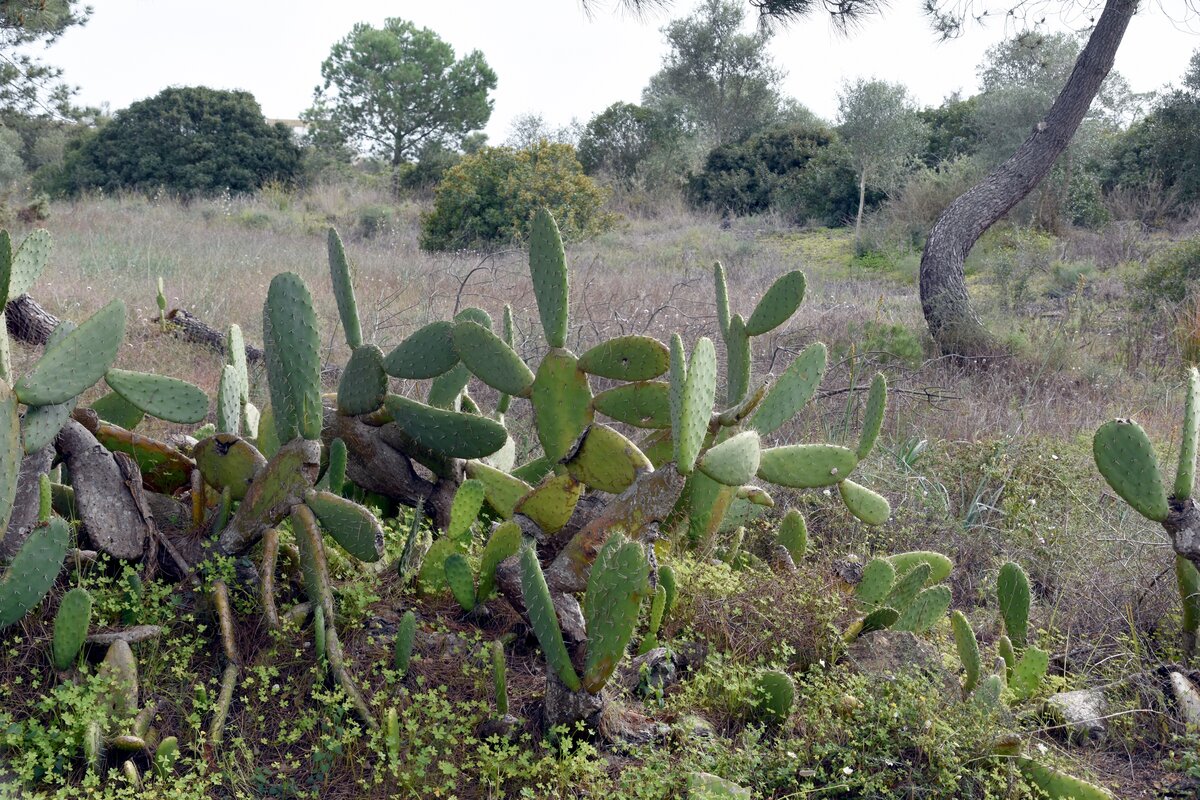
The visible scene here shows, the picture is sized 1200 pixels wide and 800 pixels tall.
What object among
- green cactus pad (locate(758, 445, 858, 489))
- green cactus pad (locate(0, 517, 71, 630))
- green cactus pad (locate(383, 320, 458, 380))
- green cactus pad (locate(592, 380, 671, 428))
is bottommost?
green cactus pad (locate(0, 517, 71, 630))

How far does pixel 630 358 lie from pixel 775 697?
37.8 inches

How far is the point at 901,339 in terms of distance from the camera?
690 cm

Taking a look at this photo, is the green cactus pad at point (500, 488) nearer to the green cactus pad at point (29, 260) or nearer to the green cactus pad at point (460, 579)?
the green cactus pad at point (460, 579)

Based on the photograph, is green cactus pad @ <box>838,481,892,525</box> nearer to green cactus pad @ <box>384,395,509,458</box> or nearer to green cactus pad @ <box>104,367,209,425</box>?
green cactus pad @ <box>384,395,509,458</box>

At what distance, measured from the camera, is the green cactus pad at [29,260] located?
2631 mm

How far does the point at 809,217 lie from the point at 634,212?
3.25 m

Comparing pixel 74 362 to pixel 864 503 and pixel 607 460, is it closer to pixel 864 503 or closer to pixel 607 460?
pixel 607 460

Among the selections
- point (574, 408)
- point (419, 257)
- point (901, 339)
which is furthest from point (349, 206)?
point (574, 408)

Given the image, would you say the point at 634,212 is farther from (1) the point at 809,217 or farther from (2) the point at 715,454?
(2) the point at 715,454

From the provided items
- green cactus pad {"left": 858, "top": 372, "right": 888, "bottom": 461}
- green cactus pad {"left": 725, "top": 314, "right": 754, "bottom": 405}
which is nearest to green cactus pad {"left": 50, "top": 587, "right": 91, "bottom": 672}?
green cactus pad {"left": 725, "top": 314, "right": 754, "bottom": 405}

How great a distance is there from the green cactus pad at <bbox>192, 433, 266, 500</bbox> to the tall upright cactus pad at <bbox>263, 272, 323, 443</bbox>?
176mm

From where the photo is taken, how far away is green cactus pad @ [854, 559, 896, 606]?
290 cm

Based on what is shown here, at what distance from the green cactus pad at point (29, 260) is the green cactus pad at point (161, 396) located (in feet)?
1.41

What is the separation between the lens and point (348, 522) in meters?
2.31
